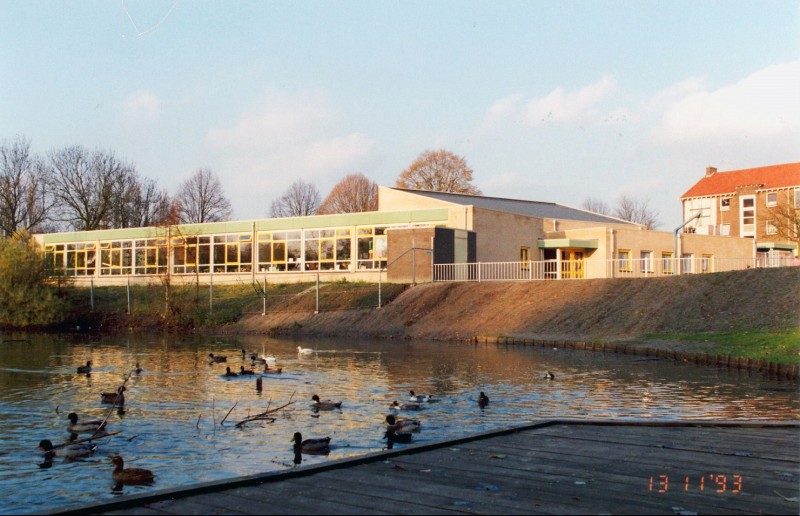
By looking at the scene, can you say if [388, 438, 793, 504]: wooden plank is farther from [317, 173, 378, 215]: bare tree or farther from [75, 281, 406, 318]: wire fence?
[317, 173, 378, 215]: bare tree

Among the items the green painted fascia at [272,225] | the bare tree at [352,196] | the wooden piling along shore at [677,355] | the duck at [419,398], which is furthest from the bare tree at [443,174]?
the duck at [419,398]

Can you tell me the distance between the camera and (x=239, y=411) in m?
16.0

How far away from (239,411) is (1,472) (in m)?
5.50

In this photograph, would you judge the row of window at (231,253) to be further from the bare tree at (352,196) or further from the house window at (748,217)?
the house window at (748,217)

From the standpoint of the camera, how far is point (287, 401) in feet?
57.7

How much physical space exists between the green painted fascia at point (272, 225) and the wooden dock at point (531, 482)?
42.9 metres

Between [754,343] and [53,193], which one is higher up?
[53,193]

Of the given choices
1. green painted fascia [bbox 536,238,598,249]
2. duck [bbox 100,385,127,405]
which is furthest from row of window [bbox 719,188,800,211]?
duck [bbox 100,385,127,405]

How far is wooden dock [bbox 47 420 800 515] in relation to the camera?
20.1 feet

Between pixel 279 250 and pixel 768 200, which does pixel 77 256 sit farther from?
pixel 768 200

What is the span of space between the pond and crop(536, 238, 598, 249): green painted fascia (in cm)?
2410

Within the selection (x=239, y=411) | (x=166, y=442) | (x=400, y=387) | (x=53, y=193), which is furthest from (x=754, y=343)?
(x=53, y=193)

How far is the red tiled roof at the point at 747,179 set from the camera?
75000 mm

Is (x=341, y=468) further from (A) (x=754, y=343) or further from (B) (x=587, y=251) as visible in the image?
(B) (x=587, y=251)
